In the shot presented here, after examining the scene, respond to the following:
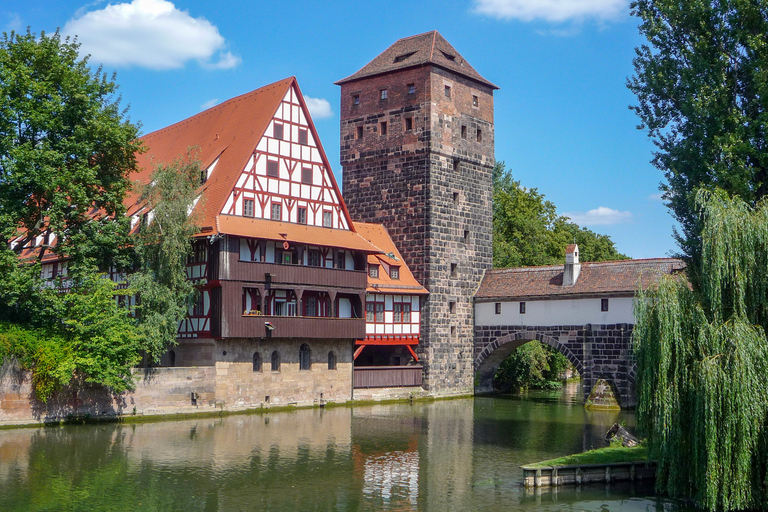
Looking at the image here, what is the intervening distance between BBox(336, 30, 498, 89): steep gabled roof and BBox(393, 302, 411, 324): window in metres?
13.3

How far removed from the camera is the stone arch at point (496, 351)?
149 feet

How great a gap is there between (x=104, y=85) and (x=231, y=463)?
17.8 m

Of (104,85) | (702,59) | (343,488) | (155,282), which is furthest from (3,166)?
(702,59)

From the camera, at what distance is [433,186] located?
47.2 meters

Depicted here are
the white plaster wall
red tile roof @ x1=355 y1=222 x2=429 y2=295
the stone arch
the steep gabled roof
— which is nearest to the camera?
the white plaster wall

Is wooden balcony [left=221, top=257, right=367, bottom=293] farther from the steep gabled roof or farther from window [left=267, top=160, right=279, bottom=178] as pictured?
the steep gabled roof

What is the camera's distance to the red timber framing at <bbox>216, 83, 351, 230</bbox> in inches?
1500

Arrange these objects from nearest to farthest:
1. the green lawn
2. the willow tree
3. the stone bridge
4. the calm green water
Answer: the willow tree, the calm green water, the green lawn, the stone bridge

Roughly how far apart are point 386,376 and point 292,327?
25.4 ft

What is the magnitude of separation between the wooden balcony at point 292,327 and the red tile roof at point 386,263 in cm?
289

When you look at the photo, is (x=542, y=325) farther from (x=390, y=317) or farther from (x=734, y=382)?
(x=734, y=382)

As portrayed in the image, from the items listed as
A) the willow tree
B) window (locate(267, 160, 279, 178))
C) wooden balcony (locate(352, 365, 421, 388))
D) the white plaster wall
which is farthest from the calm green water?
window (locate(267, 160, 279, 178))

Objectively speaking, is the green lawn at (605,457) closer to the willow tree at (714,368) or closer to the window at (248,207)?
the willow tree at (714,368)

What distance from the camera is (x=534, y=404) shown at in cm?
4441
